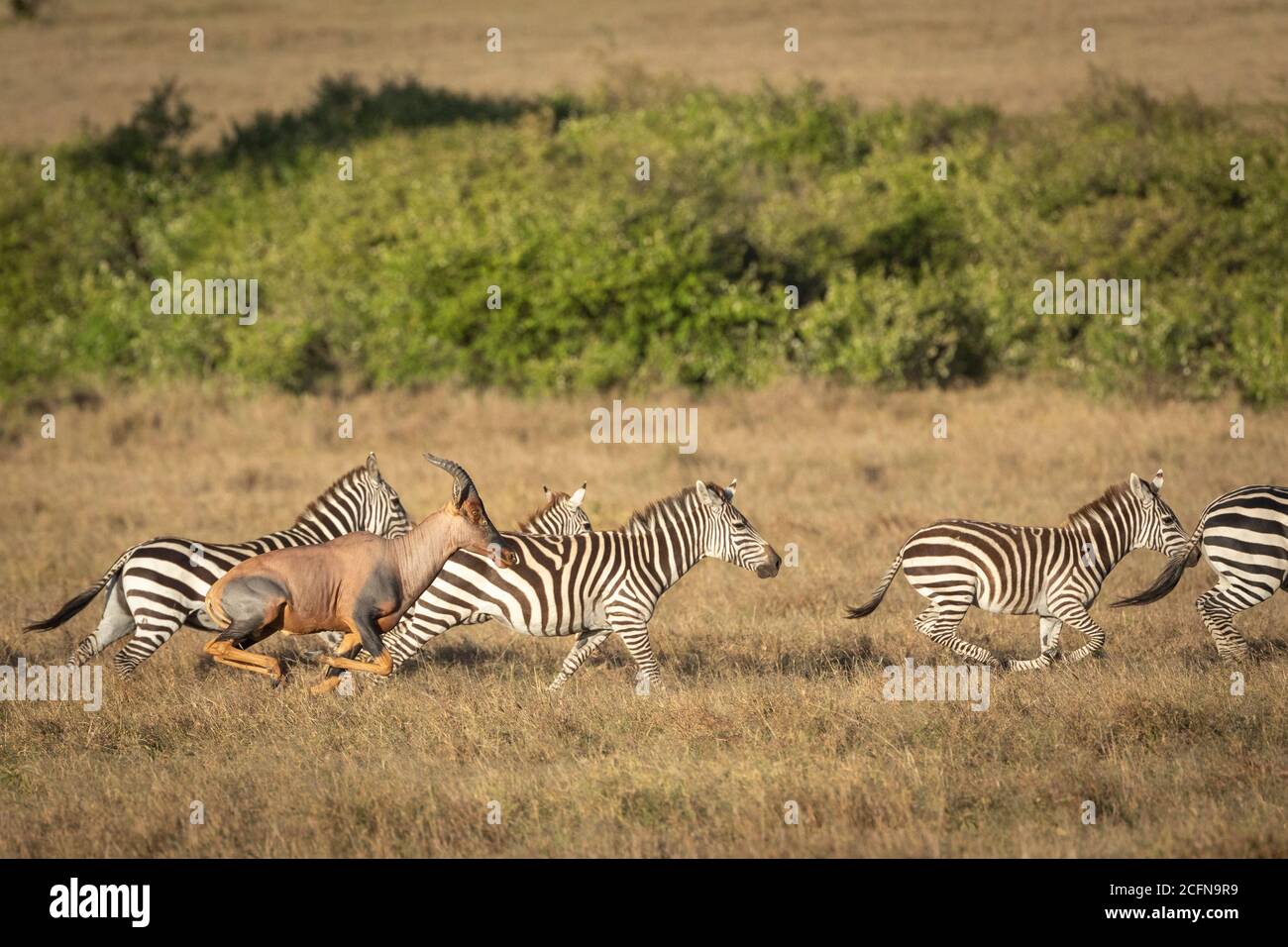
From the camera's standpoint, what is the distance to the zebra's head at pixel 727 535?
10.2 metres

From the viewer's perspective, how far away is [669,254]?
26359 mm

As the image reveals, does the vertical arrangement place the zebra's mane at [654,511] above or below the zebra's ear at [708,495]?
below

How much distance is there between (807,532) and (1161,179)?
673 inches

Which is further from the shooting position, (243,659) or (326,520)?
(326,520)

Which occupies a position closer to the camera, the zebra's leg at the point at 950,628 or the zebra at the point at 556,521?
the zebra's leg at the point at 950,628

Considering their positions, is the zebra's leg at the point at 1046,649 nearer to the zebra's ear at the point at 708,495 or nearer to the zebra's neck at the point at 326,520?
the zebra's ear at the point at 708,495

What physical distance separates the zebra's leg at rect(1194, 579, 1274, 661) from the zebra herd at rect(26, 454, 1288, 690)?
0.04 feet

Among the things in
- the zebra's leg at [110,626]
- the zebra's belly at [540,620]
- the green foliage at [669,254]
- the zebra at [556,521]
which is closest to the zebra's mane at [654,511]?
the zebra at [556,521]

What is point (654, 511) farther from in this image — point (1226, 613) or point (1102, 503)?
point (1226, 613)

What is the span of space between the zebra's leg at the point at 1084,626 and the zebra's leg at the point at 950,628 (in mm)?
588

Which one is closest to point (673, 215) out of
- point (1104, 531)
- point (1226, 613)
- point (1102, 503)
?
point (1102, 503)

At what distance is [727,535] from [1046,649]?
2524 mm

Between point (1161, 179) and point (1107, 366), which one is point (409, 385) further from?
point (1161, 179)
